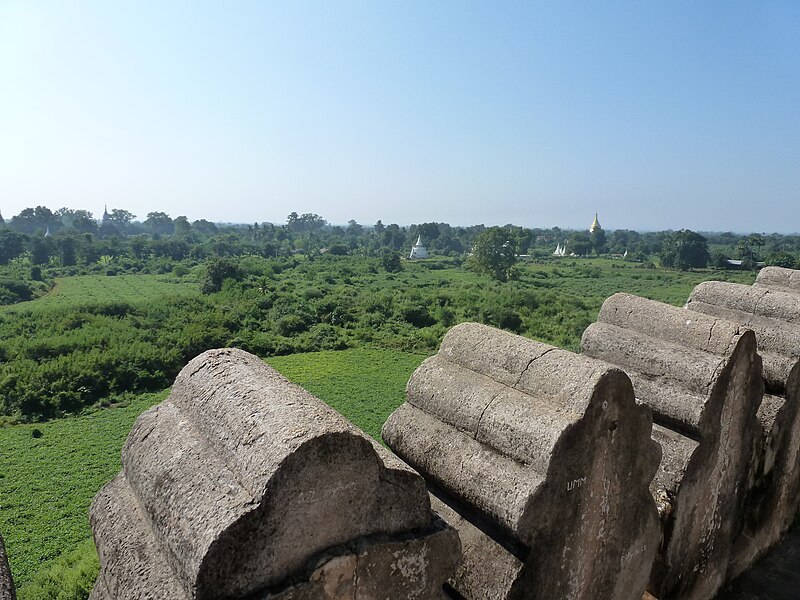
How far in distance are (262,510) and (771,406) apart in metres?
5.86

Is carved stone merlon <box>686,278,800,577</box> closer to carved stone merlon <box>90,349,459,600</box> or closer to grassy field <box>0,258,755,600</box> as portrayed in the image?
carved stone merlon <box>90,349,459,600</box>

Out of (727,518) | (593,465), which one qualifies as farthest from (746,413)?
(593,465)

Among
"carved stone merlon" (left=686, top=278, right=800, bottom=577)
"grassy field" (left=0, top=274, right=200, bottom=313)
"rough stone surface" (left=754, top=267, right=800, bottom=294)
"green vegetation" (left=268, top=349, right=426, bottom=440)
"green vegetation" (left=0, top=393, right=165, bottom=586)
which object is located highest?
"rough stone surface" (left=754, top=267, right=800, bottom=294)

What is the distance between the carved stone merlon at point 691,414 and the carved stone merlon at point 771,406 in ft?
1.61

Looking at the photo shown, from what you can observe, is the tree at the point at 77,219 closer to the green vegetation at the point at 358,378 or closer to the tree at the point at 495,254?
the tree at the point at 495,254

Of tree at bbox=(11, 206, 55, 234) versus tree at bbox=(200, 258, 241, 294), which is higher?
tree at bbox=(11, 206, 55, 234)

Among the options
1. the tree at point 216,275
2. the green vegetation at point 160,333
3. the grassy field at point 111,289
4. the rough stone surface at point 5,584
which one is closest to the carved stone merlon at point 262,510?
the rough stone surface at point 5,584

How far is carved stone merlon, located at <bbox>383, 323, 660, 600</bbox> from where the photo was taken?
11.3 ft

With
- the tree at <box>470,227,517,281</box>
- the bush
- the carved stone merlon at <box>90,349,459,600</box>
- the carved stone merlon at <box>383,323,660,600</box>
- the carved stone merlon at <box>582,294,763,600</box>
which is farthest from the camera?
the tree at <box>470,227,517,281</box>

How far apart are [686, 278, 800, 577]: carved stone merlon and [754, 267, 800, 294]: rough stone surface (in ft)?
4.97

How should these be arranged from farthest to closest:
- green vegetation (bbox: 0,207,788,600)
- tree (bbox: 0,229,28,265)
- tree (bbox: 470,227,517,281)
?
1. tree (bbox: 0,229,28,265)
2. tree (bbox: 470,227,517,281)
3. green vegetation (bbox: 0,207,788,600)

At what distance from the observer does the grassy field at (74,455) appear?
15.1 meters

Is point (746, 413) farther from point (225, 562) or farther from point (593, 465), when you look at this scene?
point (225, 562)

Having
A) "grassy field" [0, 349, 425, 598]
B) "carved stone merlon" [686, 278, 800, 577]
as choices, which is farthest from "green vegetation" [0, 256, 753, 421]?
"carved stone merlon" [686, 278, 800, 577]
